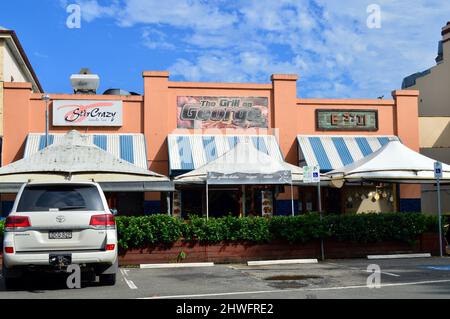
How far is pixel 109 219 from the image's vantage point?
10508 mm

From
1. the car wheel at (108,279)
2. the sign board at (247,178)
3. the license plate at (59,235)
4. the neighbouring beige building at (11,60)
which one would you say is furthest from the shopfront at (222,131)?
the license plate at (59,235)

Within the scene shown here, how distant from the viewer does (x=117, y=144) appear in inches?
960

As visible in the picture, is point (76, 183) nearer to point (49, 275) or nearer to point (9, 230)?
point (9, 230)

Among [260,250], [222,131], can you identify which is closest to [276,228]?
[260,250]

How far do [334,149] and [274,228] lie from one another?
9.64 m

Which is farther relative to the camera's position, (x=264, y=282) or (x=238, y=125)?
(x=238, y=125)

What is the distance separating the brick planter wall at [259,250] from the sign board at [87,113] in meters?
9.83

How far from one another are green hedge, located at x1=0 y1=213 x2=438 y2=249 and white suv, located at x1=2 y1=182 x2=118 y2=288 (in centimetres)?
536

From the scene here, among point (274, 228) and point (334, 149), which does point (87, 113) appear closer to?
point (334, 149)

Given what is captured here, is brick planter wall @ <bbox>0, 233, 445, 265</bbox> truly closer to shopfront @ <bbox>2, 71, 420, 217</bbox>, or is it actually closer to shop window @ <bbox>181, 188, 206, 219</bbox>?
shopfront @ <bbox>2, 71, 420, 217</bbox>

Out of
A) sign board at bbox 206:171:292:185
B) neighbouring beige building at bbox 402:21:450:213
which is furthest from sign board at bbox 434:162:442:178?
neighbouring beige building at bbox 402:21:450:213

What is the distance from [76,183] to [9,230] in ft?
4.29
